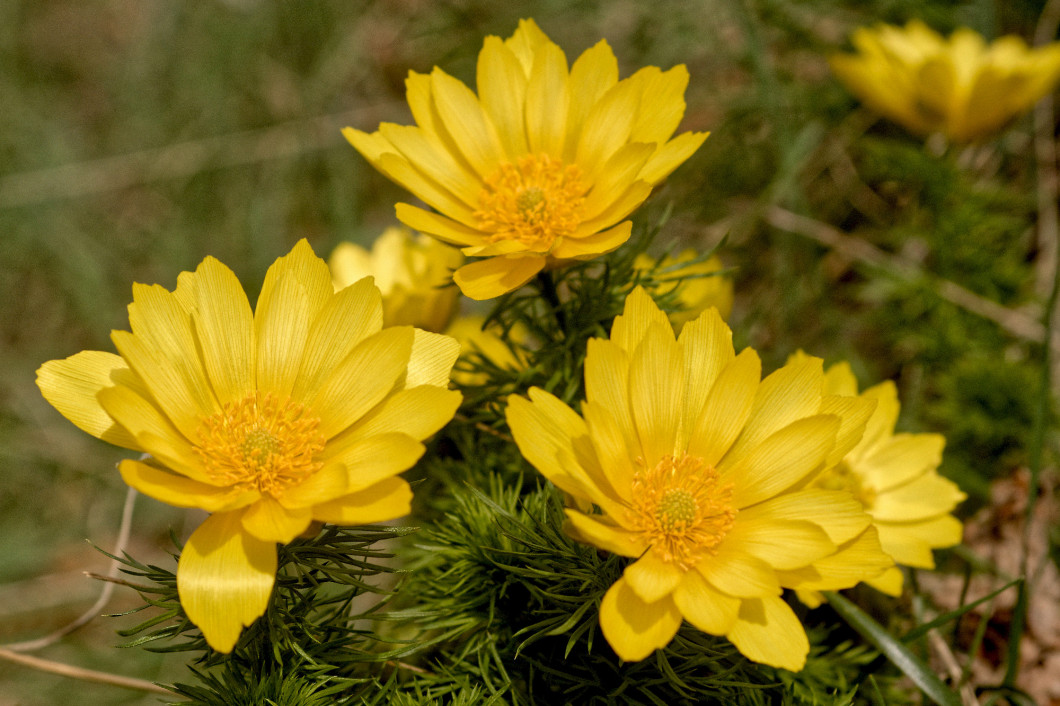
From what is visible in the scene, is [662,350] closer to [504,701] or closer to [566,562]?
[566,562]

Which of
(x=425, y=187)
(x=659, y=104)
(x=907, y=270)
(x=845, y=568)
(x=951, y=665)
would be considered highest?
(x=659, y=104)

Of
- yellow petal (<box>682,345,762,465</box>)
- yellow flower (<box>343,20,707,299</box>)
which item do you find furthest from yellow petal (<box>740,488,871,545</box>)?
yellow flower (<box>343,20,707,299</box>)

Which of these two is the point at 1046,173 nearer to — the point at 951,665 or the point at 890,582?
the point at 951,665

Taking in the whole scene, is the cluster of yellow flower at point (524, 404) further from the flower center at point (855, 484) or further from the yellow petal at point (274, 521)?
the flower center at point (855, 484)

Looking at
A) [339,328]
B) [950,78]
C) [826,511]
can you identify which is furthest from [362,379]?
[950,78]

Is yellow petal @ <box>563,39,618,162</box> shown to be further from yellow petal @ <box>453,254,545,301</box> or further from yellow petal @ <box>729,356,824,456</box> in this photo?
yellow petal @ <box>729,356,824,456</box>

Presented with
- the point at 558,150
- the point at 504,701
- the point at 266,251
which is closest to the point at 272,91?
the point at 266,251
